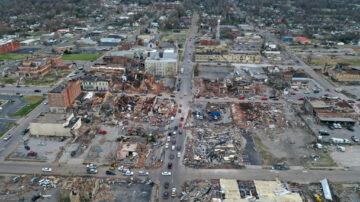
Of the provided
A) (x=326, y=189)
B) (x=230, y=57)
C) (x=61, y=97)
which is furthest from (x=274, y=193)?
(x=230, y=57)

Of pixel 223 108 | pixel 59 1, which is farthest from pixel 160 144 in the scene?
pixel 59 1

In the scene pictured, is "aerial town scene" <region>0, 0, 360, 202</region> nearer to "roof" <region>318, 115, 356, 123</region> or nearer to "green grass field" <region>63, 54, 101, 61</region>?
"roof" <region>318, 115, 356, 123</region>

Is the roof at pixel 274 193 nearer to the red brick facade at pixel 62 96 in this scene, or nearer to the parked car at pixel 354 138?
the parked car at pixel 354 138

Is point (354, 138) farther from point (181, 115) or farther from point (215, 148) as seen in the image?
point (181, 115)

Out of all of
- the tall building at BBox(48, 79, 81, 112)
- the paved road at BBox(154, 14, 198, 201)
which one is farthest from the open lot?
the paved road at BBox(154, 14, 198, 201)

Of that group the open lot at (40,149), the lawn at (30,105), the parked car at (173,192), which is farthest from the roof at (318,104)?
the lawn at (30,105)
